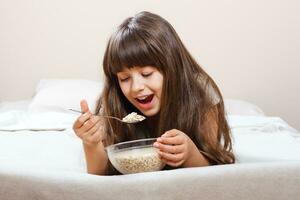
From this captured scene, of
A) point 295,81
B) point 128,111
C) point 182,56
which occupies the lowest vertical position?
point 295,81

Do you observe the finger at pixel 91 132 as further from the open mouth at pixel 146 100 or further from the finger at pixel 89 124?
the open mouth at pixel 146 100

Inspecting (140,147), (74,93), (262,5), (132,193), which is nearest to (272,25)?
(262,5)

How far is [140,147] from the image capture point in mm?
959

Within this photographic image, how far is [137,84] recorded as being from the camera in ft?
3.85

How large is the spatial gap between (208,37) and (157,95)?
163 centimetres

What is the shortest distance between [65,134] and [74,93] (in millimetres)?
683

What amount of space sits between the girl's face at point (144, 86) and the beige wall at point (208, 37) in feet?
5.26

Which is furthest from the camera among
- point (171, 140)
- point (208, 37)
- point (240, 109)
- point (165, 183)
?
point (208, 37)

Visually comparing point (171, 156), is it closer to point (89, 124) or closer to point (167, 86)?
point (89, 124)

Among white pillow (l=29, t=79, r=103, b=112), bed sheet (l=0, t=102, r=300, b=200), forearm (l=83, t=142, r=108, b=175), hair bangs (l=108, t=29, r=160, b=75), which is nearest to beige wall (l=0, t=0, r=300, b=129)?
white pillow (l=29, t=79, r=103, b=112)

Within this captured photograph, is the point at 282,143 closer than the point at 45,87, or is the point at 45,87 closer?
the point at 282,143

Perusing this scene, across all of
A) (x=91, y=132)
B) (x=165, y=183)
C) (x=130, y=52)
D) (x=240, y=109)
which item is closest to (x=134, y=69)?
(x=130, y=52)

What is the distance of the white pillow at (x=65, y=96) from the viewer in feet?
7.84

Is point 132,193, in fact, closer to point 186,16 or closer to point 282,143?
point 282,143
